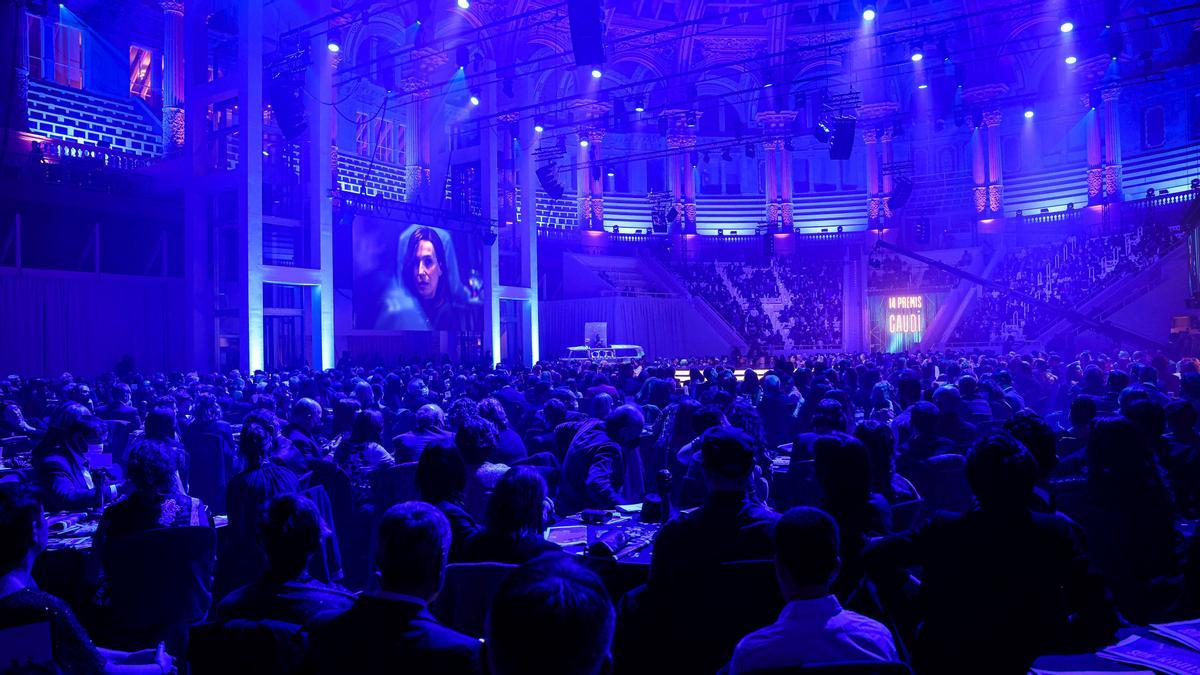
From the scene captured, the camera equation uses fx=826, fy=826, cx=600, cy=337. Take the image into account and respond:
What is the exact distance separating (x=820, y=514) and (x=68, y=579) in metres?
3.64

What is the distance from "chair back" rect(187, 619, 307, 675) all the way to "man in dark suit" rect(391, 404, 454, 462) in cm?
302

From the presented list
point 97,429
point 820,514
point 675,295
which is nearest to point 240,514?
point 97,429

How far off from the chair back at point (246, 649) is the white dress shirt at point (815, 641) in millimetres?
1192

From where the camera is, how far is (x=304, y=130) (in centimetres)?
2036

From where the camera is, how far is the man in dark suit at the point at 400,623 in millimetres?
1993

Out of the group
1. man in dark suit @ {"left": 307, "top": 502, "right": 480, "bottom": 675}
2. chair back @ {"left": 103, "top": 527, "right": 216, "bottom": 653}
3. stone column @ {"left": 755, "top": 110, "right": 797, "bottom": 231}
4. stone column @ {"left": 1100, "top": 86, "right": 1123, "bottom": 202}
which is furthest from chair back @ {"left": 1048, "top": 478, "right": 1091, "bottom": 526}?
stone column @ {"left": 755, "top": 110, "right": 797, "bottom": 231}

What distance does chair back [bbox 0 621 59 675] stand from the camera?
2215 mm

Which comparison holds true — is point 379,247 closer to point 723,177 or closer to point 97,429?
point 97,429

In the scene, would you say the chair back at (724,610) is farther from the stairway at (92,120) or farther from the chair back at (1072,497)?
the stairway at (92,120)

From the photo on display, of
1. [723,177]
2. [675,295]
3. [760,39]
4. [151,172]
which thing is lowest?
[675,295]

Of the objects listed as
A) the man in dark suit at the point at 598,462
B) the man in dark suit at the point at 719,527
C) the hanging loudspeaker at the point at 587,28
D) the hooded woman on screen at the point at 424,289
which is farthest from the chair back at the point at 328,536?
the hooded woman on screen at the point at 424,289

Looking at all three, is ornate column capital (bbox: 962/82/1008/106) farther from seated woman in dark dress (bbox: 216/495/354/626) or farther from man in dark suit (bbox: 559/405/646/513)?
seated woman in dark dress (bbox: 216/495/354/626)

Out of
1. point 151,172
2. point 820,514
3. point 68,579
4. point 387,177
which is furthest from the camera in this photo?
point 387,177

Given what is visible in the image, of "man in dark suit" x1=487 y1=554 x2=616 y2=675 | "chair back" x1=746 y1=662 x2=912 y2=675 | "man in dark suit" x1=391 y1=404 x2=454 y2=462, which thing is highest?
"man in dark suit" x1=487 y1=554 x2=616 y2=675
